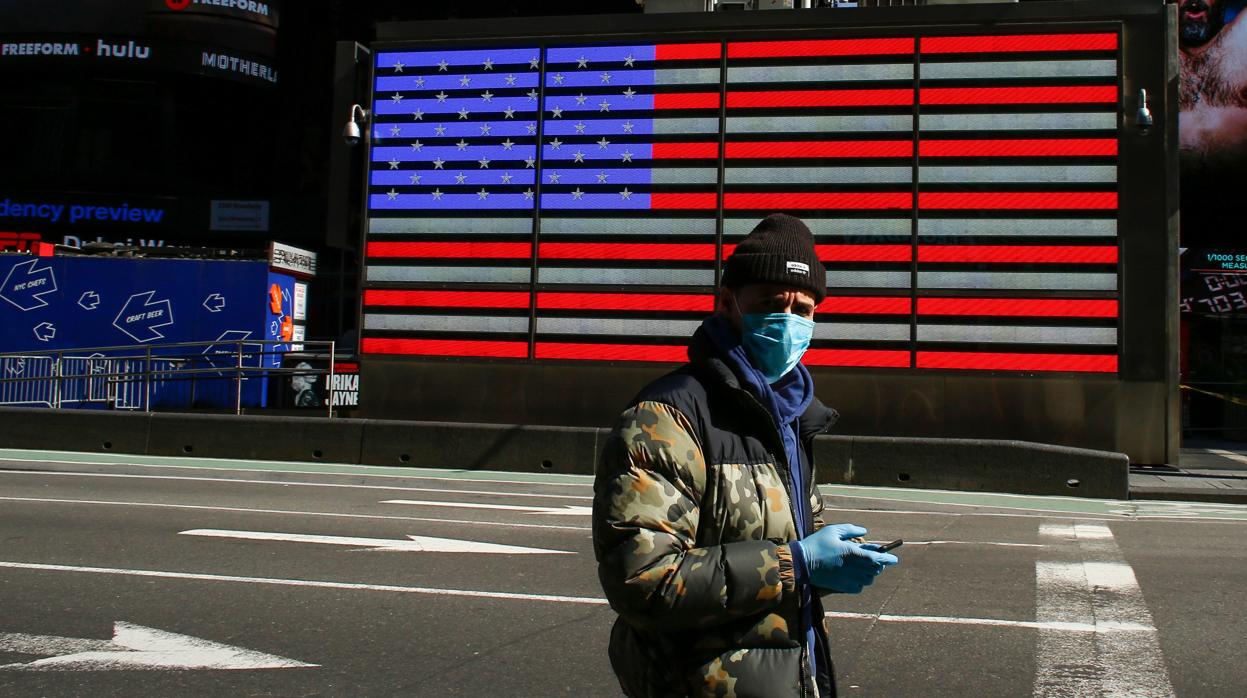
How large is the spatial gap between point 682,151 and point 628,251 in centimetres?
175

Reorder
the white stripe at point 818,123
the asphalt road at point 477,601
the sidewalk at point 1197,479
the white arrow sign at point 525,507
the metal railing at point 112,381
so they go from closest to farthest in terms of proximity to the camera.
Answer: the asphalt road at point 477,601 → the white arrow sign at point 525,507 → the sidewalk at point 1197,479 → the white stripe at point 818,123 → the metal railing at point 112,381

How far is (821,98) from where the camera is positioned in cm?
1661

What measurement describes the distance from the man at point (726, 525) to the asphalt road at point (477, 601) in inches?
112

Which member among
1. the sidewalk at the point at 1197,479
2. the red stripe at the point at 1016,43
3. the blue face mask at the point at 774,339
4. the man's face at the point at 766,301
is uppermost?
the red stripe at the point at 1016,43

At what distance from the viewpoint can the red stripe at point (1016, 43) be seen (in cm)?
1574

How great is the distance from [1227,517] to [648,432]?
37.7 feet

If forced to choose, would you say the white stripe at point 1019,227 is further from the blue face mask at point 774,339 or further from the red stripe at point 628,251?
the blue face mask at point 774,339

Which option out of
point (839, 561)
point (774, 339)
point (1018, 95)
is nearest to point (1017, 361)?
point (1018, 95)

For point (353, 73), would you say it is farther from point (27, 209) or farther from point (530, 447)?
point (27, 209)

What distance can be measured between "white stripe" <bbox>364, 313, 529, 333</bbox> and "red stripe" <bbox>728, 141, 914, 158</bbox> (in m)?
4.34

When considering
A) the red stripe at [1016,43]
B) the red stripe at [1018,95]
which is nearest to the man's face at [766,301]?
the red stripe at [1018,95]

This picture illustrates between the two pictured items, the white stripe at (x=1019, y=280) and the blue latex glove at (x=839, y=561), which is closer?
the blue latex glove at (x=839, y=561)

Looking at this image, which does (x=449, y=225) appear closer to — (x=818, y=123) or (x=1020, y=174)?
(x=818, y=123)

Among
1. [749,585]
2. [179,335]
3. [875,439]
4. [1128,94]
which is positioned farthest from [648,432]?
[179,335]
